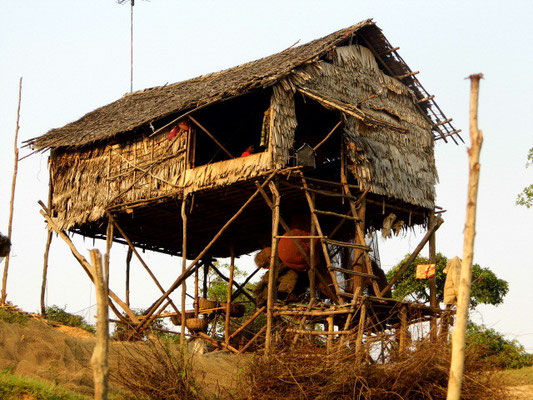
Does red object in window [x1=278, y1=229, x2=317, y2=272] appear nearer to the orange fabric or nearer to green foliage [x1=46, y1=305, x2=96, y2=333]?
the orange fabric

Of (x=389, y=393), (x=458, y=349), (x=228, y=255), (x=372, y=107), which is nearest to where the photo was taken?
(x=458, y=349)

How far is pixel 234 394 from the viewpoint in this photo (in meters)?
13.3

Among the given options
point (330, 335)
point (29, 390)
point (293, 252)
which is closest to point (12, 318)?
point (29, 390)

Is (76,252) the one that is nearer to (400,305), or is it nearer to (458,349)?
(400,305)

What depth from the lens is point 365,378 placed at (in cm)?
1254

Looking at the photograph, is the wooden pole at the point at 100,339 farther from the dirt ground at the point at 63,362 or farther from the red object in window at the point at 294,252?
the red object in window at the point at 294,252

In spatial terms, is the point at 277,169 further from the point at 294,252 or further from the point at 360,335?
the point at 360,335

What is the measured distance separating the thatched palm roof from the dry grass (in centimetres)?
546

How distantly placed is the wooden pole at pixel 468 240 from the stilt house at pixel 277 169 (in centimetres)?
642

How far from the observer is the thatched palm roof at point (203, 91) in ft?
54.4

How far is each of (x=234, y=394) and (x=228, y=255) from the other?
8.88 meters

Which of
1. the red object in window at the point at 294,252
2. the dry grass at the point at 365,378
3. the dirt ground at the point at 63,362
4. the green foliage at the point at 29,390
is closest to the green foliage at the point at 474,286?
the red object in window at the point at 294,252

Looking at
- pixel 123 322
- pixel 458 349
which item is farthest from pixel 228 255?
pixel 458 349

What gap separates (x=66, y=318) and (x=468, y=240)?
16.5m
